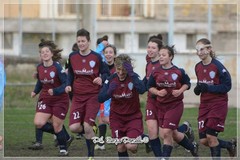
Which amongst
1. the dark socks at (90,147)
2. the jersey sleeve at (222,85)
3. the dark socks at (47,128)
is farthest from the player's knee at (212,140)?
the dark socks at (47,128)

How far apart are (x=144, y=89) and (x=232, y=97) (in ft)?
42.3

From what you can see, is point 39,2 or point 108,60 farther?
point 39,2

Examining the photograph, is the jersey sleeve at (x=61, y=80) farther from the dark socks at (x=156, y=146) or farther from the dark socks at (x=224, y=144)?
the dark socks at (x=224, y=144)

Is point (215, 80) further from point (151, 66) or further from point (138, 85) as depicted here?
point (151, 66)

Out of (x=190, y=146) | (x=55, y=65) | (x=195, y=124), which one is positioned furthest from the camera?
(x=195, y=124)

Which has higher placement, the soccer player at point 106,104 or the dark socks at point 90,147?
the soccer player at point 106,104

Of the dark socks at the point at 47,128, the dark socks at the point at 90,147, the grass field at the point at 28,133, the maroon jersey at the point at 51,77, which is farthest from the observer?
the dark socks at the point at 47,128

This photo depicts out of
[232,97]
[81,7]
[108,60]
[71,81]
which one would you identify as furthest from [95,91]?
[81,7]

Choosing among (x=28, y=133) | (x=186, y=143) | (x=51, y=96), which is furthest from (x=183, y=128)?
(x=28, y=133)

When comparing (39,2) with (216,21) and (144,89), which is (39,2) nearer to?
(216,21)

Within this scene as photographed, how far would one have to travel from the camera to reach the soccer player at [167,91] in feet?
41.6

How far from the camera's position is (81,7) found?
29.8 metres

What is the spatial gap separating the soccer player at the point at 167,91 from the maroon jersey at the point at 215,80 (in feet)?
1.10

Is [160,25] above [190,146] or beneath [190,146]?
above
